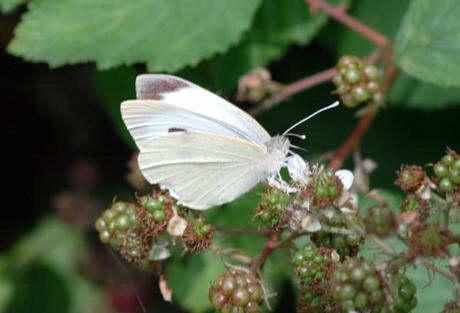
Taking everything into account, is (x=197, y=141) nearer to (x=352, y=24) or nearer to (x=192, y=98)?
(x=192, y=98)

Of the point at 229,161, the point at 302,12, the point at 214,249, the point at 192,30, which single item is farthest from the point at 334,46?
the point at 214,249

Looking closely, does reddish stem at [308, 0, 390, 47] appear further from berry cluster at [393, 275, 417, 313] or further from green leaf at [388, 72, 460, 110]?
berry cluster at [393, 275, 417, 313]

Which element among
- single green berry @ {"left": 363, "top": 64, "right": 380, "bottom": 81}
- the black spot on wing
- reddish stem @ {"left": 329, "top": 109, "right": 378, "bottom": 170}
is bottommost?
reddish stem @ {"left": 329, "top": 109, "right": 378, "bottom": 170}

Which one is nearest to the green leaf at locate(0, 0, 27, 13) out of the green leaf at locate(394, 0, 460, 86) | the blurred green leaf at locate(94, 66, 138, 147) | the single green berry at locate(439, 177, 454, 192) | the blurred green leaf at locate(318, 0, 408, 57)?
the blurred green leaf at locate(94, 66, 138, 147)

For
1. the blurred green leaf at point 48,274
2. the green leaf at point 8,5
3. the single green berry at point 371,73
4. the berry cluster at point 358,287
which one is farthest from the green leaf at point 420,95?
the blurred green leaf at point 48,274

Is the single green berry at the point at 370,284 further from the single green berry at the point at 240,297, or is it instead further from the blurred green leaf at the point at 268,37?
the blurred green leaf at the point at 268,37

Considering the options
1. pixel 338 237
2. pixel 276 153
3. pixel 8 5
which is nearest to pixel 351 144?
pixel 276 153
